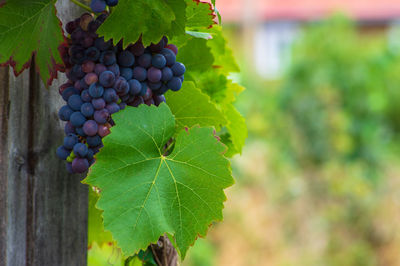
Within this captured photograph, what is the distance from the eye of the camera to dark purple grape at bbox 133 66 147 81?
2.60 feet

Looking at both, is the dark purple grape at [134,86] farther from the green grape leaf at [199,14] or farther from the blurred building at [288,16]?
the blurred building at [288,16]

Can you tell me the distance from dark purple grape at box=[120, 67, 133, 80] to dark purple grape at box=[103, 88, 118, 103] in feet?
0.09

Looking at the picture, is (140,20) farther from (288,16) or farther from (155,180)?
(288,16)

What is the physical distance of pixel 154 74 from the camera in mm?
794

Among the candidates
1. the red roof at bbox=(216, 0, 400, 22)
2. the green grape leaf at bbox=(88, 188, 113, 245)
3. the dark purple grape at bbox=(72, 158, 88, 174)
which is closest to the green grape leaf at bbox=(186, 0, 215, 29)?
the dark purple grape at bbox=(72, 158, 88, 174)

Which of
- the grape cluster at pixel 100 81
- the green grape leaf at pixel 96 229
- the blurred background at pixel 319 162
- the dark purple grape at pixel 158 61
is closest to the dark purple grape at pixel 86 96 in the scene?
the grape cluster at pixel 100 81

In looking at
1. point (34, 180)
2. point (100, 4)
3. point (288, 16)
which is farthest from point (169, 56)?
point (288, 16)

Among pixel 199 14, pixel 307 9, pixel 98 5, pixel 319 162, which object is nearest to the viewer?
pixel 98 5

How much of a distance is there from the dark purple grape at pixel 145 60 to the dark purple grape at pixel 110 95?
6 centimetres

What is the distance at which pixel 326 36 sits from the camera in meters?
7.05

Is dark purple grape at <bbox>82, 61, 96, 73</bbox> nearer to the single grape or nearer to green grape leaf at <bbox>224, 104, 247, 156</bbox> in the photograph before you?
the single grape

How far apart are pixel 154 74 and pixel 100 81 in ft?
0.26

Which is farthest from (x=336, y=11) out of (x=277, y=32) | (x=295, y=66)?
(x=277, y=32)

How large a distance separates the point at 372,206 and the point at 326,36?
9.49 feet
